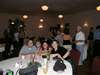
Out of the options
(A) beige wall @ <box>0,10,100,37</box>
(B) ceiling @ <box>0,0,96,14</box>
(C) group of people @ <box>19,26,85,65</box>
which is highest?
(B) ceiling @ <box>0,0,96,14</box>

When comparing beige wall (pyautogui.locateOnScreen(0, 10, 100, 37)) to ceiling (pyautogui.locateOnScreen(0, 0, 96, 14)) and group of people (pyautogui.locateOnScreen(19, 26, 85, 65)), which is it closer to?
ceiling (pyautogui.locateOnScreen(0, 0, 96, 14))

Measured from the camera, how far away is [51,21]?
44.7 ft

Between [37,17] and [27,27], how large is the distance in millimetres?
1070

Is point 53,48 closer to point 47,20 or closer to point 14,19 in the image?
point 14,19

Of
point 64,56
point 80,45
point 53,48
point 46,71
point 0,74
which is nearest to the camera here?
point 0,74

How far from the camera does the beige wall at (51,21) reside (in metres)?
9.80

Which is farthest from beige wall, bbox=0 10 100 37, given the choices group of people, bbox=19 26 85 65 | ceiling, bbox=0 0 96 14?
group of people, bbox=19 26 85 65

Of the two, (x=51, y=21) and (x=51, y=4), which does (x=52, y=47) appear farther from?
(x=51, y=21)

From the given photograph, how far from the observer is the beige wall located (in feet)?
32.1

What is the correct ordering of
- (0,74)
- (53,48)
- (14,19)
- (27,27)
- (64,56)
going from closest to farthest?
(0,74) → (64,56) → (53,48) → (14,19) → (27,27)

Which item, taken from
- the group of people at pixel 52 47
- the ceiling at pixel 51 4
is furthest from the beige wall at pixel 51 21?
the group of people at pixel 52 47

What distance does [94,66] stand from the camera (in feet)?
9.60

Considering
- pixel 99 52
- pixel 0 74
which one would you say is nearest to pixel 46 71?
pixel 0 74

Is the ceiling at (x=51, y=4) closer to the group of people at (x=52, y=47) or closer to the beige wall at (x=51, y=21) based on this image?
the beige wall at (x=51, y=21)
